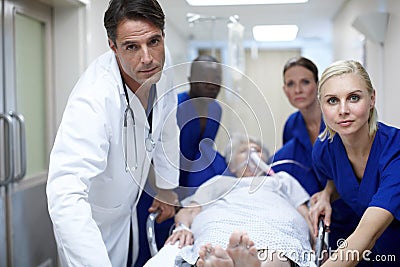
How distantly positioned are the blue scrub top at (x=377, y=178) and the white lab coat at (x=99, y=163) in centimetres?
38

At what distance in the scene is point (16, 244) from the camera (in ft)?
5.38

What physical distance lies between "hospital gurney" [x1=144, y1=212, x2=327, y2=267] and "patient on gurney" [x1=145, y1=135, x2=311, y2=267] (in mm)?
23

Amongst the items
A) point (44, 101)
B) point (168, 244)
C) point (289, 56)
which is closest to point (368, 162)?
point (289, 56)

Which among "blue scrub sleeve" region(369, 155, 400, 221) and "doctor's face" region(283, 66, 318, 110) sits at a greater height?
"doctor's face" region(283, 66, 318, 110)

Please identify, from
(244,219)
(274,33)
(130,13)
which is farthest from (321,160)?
(130,13)

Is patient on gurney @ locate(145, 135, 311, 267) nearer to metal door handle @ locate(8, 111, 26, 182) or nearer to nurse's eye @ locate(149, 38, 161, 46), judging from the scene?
nurse's eye @ locate(149, 38, 161, 46)

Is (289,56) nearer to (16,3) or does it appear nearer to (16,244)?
(16,3)

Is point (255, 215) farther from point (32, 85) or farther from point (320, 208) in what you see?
point (32, 85)

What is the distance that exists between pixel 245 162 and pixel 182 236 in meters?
0.31

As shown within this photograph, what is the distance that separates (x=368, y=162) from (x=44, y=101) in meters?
0.94

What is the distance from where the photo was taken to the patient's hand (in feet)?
4.38

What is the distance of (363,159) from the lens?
1114 millimetres

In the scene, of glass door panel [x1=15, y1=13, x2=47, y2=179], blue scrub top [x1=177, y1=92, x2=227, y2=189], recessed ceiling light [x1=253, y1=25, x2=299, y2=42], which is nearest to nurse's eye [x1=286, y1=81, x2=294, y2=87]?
recessed ceiling light [x1=253, y1=25, x2=299, y2=42]

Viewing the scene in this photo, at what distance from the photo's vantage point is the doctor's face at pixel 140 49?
1.04m
